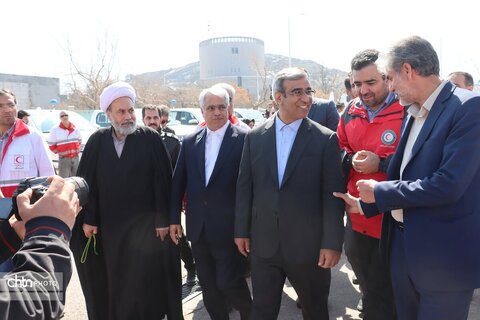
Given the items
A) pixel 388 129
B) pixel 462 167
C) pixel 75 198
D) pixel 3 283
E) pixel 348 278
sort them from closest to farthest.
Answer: pixel 3 283 → pixel 75 198 → pixel 462 167 → pixel 388 129 → pixel 348 278

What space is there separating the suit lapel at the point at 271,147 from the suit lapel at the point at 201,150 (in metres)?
0.72

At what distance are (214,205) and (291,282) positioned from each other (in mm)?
920

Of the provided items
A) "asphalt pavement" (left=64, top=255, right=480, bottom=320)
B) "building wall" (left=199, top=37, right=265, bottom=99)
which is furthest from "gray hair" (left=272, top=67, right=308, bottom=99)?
"building wall" (left=199, top=37, right=265, bottom=99)

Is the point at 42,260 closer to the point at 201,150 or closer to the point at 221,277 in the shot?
the point at 221,277

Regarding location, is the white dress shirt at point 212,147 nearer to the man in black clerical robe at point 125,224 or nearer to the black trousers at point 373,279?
the man in black clerical robe at point 125,224

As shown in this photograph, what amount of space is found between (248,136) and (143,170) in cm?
109

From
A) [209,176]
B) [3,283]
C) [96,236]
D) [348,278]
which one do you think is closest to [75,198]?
[3,283]

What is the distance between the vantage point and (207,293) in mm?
3439

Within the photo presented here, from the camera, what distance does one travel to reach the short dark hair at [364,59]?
10.2ft

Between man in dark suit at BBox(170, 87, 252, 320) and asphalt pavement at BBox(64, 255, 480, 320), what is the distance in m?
0.65

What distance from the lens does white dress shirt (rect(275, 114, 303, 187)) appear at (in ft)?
9.50

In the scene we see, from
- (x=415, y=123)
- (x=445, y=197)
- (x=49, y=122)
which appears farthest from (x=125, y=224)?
(x=49, y=122)

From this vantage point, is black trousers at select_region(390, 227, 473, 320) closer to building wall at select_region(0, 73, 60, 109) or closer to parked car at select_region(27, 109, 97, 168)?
parked car at select_region(27, 109, 97, 168)

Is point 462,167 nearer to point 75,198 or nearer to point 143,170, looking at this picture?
point 75,198
